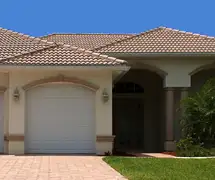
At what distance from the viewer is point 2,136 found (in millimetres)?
18078

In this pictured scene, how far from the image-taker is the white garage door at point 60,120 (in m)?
17.8

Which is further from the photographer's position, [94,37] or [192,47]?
[94,37]

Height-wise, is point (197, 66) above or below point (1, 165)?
above

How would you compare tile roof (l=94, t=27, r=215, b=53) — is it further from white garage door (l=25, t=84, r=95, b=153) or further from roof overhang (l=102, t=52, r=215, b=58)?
white garage door (l=25, t=84, r=95, b=153)

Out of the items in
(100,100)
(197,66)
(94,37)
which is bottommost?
(100,100)

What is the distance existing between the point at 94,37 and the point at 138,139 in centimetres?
622

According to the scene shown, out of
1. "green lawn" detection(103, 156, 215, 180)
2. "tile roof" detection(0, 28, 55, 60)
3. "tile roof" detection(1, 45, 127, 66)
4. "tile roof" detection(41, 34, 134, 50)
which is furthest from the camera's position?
"tile roof" detection(41, 34, 134, 50)

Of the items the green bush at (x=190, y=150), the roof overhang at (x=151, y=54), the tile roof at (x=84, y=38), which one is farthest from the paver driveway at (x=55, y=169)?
the tile roof at (x=84, y=38)

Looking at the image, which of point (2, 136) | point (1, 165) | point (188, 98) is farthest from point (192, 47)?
point (1, 165)

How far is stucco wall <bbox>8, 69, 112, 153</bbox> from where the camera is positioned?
17.5 meters

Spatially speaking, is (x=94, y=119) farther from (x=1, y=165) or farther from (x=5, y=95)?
(x=1, y=165)

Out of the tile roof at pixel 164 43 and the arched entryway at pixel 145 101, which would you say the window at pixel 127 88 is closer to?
the arched entryway at pixel 145 101

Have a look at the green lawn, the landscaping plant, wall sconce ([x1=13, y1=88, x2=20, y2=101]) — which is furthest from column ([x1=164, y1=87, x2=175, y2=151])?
wall sconce ([x1=13, y1=88, x2=20, y2=101])

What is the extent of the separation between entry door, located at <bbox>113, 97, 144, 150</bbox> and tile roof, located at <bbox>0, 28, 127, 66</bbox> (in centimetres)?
807
